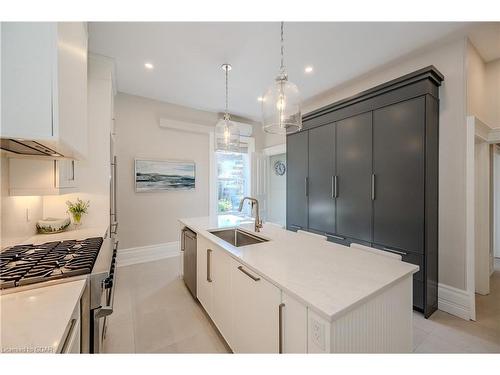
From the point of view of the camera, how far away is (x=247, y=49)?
2.32 m

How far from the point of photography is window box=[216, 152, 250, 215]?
15.5 feet

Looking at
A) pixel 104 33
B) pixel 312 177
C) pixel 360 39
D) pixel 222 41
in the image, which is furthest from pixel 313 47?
pixel 104 33

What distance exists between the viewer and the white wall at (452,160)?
2.08 meters

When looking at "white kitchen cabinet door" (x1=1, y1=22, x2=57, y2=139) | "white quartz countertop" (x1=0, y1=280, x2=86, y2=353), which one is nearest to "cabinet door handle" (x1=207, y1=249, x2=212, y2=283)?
"white quartz countertop" (x1=0, y1=280, x2=86, y2=353)

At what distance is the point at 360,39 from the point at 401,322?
2528 mm

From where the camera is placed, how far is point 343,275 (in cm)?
111

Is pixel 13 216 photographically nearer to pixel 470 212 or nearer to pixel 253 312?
pixel 253 312

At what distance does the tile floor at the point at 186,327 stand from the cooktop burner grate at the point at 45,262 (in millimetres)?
887

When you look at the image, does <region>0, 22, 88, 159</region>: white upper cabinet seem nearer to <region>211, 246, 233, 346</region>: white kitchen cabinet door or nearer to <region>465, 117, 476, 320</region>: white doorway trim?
<region>211, 246, 233, 346</region>: white kitchen cabinet door

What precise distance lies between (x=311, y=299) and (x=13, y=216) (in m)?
2.37

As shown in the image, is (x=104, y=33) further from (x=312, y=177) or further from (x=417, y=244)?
(x=417, y=244)

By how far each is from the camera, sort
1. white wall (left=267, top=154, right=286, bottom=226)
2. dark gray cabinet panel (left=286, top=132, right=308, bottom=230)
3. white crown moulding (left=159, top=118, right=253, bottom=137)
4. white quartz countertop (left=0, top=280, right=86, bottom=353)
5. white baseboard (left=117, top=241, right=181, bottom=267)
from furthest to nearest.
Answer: white wall (left=267, top=154, right=286, bottom=226), white crown moulding (left=159, top=118, right=253, bottom=137), white baseboard (left=117, top=241, right=181, bottom=267), dark gray cabinet panel (left=286, top=132, right=308, bottom=230), white quartz countertop (left=0, top=280, right=86, bottom=353)

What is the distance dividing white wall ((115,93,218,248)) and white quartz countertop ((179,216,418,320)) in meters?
2.55
